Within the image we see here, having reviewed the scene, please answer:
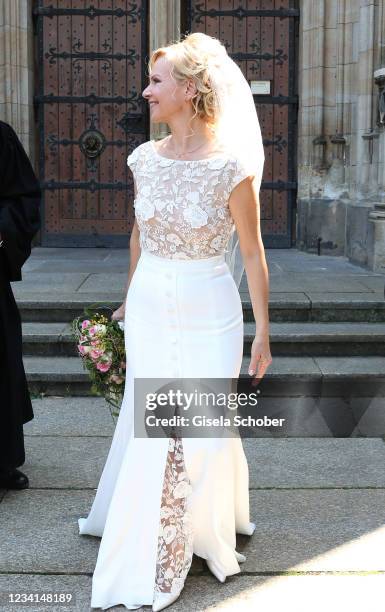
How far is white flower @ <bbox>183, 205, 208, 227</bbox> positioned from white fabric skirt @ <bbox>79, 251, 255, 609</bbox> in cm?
15

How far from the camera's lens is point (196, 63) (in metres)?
3.31

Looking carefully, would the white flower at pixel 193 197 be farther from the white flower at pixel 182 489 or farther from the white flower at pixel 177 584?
the white flower at pixel 177 584

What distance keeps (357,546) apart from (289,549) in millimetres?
261

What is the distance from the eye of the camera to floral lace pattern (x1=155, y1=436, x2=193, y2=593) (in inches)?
131

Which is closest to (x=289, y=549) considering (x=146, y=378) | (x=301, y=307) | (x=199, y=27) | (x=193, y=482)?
(x=193, y=482)

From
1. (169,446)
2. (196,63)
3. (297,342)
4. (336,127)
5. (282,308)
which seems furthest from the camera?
(336,127)

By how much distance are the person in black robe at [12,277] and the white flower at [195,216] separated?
3.90 ft

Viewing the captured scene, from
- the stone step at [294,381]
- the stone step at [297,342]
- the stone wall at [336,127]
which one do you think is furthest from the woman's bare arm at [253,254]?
the stone wall at [336,127]

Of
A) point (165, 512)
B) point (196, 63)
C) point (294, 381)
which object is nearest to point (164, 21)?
point (294, 381)

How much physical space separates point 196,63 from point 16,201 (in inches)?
53.6

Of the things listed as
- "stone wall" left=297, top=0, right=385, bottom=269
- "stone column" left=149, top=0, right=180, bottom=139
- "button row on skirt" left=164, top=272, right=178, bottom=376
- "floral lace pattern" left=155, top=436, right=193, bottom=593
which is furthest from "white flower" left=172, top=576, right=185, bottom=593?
"stone column" left=149, top=0, right=180, bottom=139

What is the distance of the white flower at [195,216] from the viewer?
335 cm

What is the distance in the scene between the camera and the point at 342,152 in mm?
9688

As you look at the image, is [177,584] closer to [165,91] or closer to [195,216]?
[195,216]
